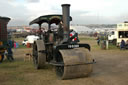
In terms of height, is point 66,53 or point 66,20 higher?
point 66,20

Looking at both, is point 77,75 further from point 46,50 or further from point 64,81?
point 46,50

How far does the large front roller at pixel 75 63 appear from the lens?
5465mm

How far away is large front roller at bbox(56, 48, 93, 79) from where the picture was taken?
5465 millimetres

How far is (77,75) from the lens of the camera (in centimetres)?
580

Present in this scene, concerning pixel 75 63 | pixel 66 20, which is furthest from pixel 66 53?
pixel 66 20

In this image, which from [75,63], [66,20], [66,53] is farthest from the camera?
[66,20]

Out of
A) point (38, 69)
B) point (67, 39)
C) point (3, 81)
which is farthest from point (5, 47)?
point (67, 39)

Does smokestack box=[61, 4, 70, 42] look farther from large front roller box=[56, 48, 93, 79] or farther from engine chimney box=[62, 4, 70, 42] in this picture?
large front roller box=[56, 48, 93, 79]

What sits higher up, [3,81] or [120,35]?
[120,35]

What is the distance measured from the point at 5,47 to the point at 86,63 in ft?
20.3

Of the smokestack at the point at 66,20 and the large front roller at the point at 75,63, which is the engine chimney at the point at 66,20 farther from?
the large front roller at the point at 75,63

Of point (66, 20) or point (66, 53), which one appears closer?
point (66, 53)

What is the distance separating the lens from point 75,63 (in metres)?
5.49

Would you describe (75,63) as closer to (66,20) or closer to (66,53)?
(66,53)
